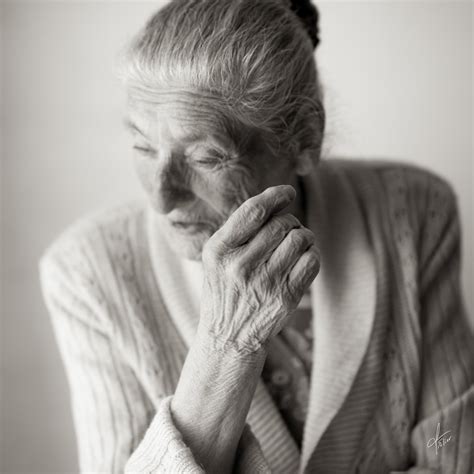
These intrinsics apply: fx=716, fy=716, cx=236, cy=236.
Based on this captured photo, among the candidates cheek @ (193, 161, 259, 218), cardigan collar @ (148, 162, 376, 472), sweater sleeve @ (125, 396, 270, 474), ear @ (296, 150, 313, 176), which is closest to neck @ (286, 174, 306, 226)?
cardigan collar @ (148, 162, 376, 472)

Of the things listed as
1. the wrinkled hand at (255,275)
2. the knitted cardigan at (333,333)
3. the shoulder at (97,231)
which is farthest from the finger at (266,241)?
the shoulder at (97,231)

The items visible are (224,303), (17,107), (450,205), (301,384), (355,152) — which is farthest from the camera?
(355,152)

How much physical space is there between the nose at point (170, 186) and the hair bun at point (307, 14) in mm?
351

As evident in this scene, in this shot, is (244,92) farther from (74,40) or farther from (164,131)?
(74,40)

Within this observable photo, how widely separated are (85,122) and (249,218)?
106 cm

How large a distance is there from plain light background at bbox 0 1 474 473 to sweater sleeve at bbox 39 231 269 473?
0.59 meters

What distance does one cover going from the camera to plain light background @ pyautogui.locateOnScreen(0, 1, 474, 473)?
71.9 inches

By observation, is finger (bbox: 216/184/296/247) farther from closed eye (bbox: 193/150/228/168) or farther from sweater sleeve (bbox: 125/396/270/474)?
sweater sleeve (bbox: 125/396/270/474)

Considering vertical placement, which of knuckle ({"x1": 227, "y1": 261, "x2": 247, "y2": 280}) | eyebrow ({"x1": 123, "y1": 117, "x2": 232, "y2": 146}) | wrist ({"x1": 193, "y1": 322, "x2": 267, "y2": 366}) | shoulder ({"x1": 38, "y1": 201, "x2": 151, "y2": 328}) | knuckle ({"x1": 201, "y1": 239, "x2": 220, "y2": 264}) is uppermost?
eyebrow ({"x1": 123, "y1": 117, "x2": 232, "y2": 146})

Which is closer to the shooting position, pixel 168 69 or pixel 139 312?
pixel 168 69

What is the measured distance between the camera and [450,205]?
4.70 feet

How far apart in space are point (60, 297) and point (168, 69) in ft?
1.54

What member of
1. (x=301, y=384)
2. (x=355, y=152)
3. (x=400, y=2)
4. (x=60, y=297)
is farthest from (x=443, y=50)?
(x=60, y=297)

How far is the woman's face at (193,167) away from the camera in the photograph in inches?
40.2
